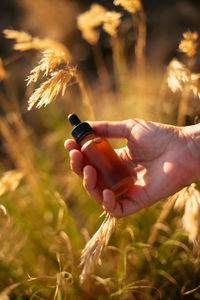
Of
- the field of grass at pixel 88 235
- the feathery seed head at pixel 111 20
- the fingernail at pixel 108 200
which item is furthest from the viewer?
the feathery seed head at pixel 111 20

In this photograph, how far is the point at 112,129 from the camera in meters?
1.36

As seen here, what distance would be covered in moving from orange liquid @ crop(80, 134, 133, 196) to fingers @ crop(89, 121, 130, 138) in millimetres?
160

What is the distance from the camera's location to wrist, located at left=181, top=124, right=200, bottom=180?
1214 millimetres

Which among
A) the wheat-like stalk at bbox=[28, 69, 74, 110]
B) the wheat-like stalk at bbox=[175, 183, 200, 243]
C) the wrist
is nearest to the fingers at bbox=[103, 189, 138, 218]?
the wheat-like stalk at bbox=[175, 183, 200, 243]

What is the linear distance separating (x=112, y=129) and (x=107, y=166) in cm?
25

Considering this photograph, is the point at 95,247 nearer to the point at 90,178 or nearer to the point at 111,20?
the point at 90,178

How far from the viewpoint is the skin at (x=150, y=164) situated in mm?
1196

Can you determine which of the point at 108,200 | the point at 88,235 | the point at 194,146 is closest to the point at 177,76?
the point at 194,146

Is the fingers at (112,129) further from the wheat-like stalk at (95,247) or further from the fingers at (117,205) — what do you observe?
the wheat-like stalk at (95,247)

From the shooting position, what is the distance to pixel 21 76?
4.02 meters

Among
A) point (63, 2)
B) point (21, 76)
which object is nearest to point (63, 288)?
point (21, 76)

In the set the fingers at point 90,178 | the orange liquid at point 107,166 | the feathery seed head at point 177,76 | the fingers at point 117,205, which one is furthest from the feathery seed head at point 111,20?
the fingers at point 117,205

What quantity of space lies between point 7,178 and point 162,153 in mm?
811

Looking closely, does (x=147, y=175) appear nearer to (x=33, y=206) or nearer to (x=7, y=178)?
(x=7, y=178)
